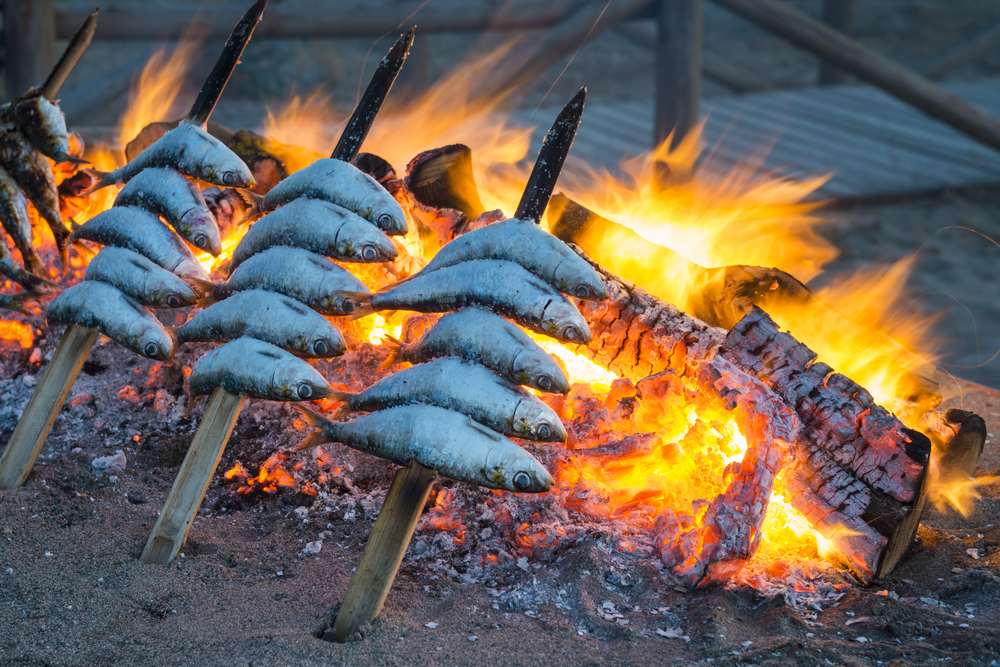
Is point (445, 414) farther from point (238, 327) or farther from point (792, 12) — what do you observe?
point (792, 12)

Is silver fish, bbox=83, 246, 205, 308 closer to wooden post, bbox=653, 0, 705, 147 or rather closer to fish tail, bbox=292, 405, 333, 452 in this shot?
fish tail, bbox=292, 405, 333, 452

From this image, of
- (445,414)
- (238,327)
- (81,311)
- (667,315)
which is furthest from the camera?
(667,315)

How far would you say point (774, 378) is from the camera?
249 cm

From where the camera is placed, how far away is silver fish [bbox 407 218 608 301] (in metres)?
1.98

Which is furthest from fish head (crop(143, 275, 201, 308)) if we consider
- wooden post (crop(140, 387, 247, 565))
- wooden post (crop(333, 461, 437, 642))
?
wooden post (crop(333, 461, 437, 642))

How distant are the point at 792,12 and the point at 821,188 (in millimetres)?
1782

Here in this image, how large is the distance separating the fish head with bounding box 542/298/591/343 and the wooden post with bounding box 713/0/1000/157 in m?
6.26

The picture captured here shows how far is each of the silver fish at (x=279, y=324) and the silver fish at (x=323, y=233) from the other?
181mm

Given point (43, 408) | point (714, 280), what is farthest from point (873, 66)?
point (43, 408)

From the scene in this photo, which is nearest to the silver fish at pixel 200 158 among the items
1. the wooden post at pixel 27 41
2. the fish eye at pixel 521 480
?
the fish eye at pixel 521 480

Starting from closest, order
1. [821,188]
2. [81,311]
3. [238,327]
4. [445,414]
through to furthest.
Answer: [445,414]
[238,327]
[81,311]
[821,188]

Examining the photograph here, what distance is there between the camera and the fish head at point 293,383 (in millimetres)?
2062

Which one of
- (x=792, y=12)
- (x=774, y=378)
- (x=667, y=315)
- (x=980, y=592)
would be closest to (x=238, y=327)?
(x=667, y=315)

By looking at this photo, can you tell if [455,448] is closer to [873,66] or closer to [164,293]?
[164,293]
